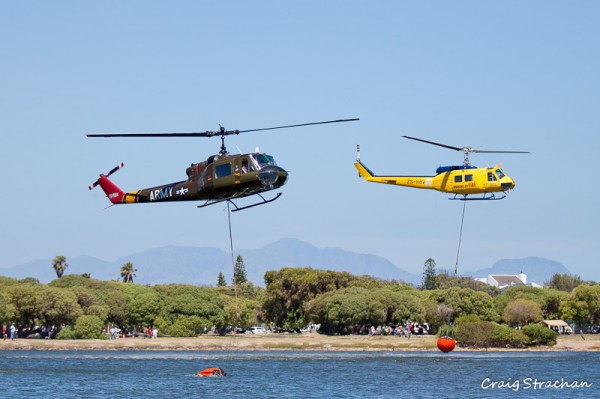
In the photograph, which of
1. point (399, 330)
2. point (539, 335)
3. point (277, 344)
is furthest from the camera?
point (399, 330)

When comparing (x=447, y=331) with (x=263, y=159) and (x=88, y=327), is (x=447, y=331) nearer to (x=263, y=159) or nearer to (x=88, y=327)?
(x=88, y=327)

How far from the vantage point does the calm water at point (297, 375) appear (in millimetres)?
77500

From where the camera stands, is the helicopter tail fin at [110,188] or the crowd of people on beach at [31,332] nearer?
the helicopter tail fin at [110,188]

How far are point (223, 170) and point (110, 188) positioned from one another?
1362 centimetres

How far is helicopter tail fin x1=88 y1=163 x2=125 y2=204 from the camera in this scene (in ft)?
224

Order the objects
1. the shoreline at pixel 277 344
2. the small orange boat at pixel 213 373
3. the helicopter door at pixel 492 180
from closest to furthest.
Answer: the helicopter door at pixel 492 180 → the small orange boat at pixel 213 373 → the shoreline at pixel 277 344

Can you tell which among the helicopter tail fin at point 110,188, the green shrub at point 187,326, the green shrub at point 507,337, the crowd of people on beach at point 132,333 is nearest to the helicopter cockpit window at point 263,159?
the helicopter tail fin at point 110,188

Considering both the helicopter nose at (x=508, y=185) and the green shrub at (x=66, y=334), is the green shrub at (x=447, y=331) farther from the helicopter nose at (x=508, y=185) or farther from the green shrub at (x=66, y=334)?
the helicopter nose at (x=508, y=185)

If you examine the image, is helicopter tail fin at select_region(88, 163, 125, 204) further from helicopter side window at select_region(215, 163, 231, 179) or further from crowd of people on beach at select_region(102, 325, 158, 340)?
crowd of people on beach at select_region(102, 325, 158, 340)

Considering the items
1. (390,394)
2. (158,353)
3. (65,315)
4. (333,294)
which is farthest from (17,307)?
(390,394)

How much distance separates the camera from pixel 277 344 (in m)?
134

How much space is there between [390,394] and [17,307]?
6330 centimetres

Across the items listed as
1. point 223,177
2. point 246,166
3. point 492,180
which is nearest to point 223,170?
point 223,177

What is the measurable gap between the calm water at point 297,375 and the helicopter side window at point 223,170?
72.7 ft
